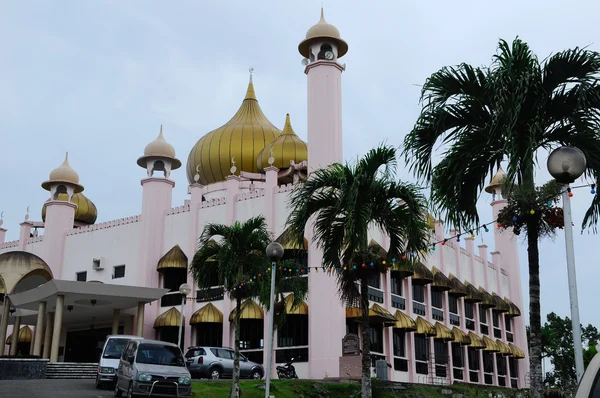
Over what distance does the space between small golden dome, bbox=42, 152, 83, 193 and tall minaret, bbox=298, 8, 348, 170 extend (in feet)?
59.1

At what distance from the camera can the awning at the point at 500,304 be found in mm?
45853

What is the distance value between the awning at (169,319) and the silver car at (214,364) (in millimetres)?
7065

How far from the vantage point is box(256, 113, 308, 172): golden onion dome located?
40156 millimetres

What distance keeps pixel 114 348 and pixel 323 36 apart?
18.7 metres

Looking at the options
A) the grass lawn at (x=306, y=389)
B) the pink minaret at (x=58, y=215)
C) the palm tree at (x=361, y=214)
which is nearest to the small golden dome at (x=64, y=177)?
the pink minaret at (x=58, y=215)

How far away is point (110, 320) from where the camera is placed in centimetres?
3884

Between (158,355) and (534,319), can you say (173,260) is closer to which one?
(158,355)

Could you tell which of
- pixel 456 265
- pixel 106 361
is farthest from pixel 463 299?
pixel 106 361

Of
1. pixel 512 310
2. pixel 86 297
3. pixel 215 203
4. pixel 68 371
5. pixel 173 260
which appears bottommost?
pixel 68 371

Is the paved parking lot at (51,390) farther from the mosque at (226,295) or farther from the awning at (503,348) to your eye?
the awning at (503,348)

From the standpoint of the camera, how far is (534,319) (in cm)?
1273

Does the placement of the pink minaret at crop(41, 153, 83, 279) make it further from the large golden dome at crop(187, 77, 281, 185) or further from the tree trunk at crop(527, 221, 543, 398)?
the tree trunk at crop(527, 221, 543, 398)

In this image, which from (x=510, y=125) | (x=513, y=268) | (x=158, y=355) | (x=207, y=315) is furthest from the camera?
(x=513, y=268)

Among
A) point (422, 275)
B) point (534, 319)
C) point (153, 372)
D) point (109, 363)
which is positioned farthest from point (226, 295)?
point (534, 319)
